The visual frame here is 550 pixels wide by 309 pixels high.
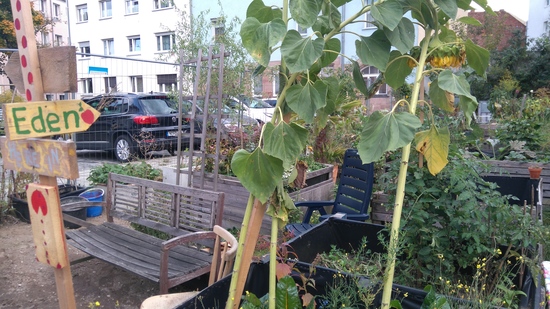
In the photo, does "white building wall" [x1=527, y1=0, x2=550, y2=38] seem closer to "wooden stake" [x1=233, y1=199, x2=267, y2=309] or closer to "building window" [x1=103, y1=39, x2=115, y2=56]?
"building window" [x1=103, y1=39, x2=115, y2=56]

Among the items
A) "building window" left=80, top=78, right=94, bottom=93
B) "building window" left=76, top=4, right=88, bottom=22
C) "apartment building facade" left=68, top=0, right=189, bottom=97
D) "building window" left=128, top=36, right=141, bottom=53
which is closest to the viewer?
"building window" left=80, top=78, right=94, bottom=93

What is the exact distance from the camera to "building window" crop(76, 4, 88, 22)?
26.2 meters

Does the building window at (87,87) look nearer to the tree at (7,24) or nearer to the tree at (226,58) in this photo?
the tree at (226,58)

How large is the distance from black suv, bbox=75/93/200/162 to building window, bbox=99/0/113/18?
717 inches

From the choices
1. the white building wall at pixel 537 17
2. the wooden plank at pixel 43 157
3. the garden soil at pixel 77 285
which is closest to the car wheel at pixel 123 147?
the garden soil at pixel 77 285

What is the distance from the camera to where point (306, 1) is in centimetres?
150

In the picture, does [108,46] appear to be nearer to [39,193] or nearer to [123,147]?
[123,147]

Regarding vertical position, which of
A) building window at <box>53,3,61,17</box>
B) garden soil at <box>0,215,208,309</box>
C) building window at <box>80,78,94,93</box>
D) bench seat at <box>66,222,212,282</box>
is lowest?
garden soil at <box>0,215,208,309</box>

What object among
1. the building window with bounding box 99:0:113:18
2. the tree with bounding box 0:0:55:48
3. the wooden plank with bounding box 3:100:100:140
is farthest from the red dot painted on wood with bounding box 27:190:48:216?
the building window with bounding box 99:0:113:18

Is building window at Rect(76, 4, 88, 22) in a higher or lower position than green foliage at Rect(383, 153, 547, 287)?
higher

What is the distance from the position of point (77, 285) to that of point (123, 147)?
5869 millimetres

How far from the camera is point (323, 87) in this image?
1.59 meters

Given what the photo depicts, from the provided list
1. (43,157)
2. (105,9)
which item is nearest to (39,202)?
(43,157)

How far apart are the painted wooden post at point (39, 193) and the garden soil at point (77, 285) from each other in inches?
50.2
